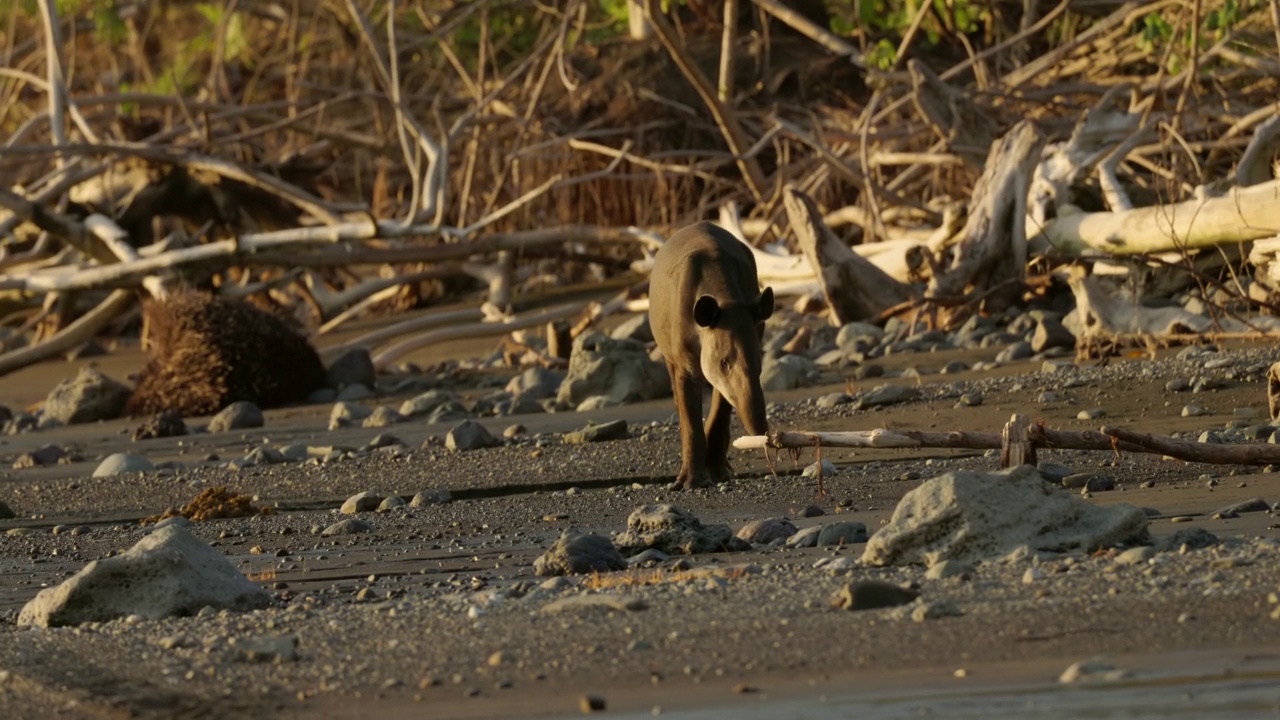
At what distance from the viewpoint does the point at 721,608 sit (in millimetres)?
3908

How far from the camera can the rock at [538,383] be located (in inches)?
417

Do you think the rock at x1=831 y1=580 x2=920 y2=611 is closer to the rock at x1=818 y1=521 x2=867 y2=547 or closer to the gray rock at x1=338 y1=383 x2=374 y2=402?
the rock at x1=818 y1=521 x2=867 y2=547

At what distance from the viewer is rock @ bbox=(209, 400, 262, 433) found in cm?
1069

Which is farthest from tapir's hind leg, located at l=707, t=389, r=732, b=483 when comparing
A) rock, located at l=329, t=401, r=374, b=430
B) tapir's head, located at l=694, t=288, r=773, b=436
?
rock, located at l=329, t=401, r=374, b=430

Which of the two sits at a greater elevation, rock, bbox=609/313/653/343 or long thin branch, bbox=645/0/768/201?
long thin branch, bbox=645/0/768/201

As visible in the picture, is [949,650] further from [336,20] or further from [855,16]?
[336,20]

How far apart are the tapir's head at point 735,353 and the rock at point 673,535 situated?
125 cm

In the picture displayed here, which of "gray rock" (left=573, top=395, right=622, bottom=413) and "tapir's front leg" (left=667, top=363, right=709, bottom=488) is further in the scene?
"gray rock" (left=573, top=395, right=622, bottom=413)

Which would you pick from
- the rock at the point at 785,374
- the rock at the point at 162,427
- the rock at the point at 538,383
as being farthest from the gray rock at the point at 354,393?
the rock at the point at 785,374

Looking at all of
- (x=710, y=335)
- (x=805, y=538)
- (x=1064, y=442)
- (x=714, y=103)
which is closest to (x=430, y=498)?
(x=710, y=335)

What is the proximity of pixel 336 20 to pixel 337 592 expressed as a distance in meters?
13.6

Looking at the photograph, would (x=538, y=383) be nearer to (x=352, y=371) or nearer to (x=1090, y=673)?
(x=352, y=371)

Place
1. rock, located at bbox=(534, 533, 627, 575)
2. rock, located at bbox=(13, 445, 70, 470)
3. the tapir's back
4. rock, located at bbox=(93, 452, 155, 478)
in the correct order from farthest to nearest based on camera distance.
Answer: rock, located at bbox=(13, 445, 70, 470) < rock, located at bbox=(93, 452, 155, 478) < the tapir's back < rock, located at bbox=(534, 533, 627, 575)

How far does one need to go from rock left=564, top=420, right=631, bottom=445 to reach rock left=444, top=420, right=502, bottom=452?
443mm
